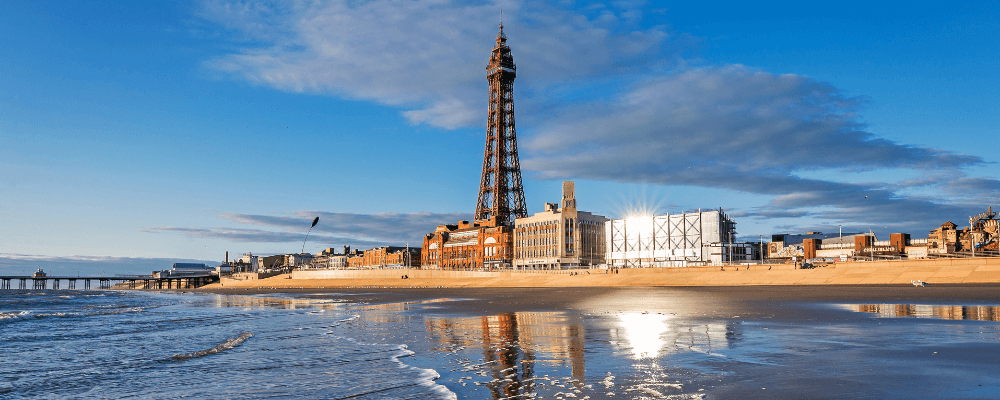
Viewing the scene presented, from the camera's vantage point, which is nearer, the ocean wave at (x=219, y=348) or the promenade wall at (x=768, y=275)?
the ocean wave at (x=219, y=348)

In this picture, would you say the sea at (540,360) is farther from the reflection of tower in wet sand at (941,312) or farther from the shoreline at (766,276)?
the shoreline at (766,276)

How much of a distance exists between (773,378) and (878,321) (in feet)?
39.8

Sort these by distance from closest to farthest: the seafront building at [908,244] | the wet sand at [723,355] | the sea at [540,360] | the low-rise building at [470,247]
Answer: the wet sand at [723,355], the sea at [540,360], the seafront building at [908,244], the low-rise building at [470,247]

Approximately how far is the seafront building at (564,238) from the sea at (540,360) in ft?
363

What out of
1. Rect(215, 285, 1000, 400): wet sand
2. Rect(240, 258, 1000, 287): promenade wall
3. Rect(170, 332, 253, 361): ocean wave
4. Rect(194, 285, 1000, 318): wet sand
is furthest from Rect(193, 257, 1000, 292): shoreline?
Rect(170, 332, 253, 361): ocean wave

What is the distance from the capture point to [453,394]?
9531 millimetres

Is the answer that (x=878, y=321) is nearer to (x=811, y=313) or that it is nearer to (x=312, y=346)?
(x=811, y=313)

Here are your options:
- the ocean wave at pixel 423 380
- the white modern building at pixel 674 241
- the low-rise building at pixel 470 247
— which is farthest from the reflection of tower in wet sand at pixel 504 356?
the low-rise building at pixel 470 247

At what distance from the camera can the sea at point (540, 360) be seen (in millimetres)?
9664

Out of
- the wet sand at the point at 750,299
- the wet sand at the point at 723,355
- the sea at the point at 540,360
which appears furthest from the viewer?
the wet sand at the point at 750,299

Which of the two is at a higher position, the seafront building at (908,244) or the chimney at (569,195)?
the chimney at (569,195)

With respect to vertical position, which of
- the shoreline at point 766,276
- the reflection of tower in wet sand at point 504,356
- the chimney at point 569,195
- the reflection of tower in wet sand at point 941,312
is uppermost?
the chimney at point 569,195

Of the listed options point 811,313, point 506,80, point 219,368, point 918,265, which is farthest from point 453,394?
point 506,80

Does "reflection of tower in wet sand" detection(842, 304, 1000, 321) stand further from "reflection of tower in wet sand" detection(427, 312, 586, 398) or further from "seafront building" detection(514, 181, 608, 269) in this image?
"seafront building" detection(514, 181, 608, 269)
